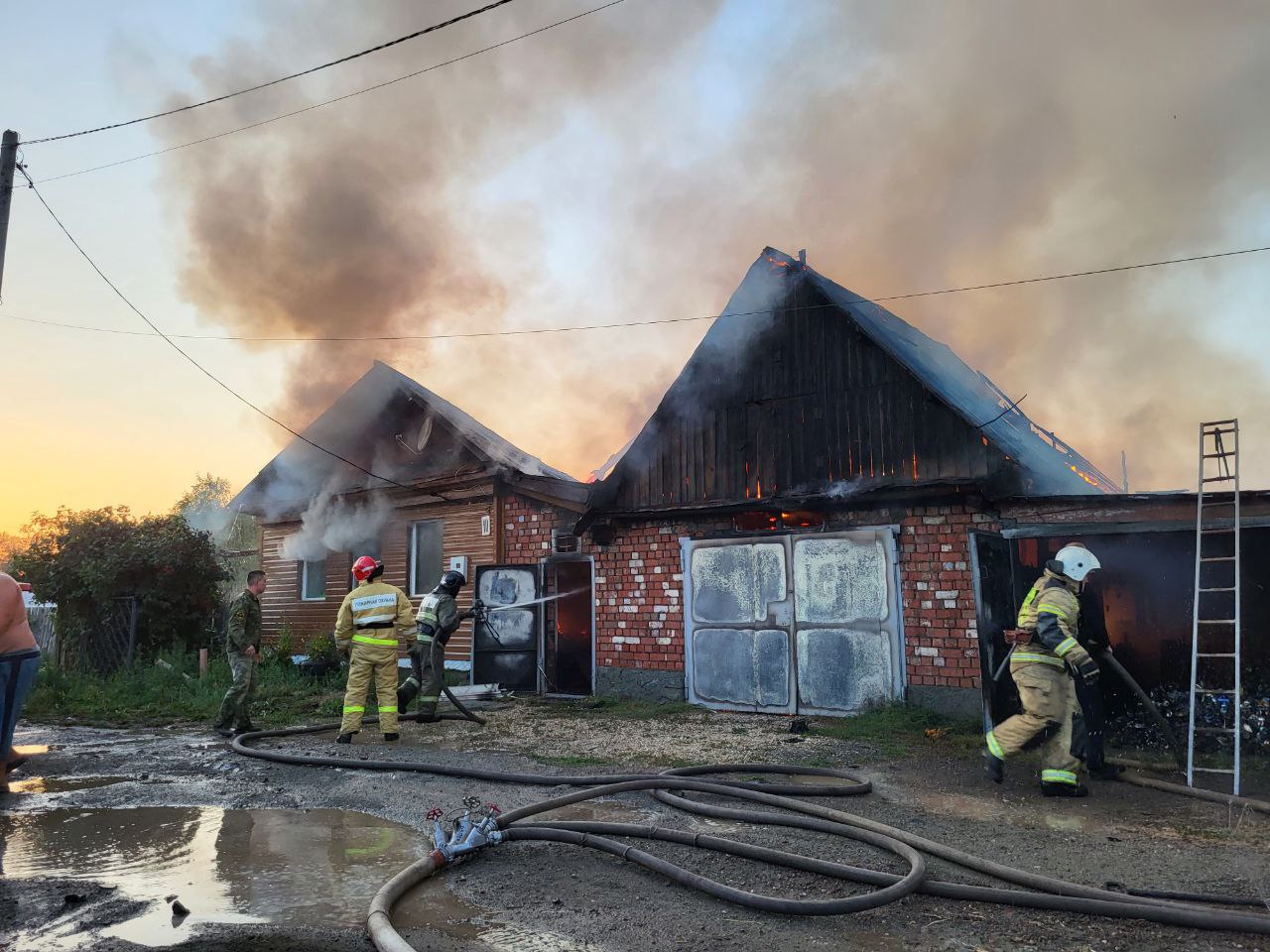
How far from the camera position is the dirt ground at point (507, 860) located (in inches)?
126

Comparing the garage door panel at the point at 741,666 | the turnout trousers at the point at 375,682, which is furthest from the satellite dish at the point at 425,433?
the turnout trousers at the point at 375,682

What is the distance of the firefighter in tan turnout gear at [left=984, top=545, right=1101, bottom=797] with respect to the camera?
5.65 metres

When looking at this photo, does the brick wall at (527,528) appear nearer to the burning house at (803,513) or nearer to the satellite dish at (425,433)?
the burning house at (803,513)

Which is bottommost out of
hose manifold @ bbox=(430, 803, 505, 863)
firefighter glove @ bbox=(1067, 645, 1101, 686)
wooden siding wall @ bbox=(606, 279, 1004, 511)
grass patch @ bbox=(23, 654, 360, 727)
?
grass patch @ bbox=(23, 654, 360, 727)

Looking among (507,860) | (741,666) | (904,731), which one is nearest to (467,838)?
(507,860)

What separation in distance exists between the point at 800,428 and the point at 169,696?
935 cm

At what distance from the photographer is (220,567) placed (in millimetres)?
14438

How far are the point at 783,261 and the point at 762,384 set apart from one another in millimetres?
1691

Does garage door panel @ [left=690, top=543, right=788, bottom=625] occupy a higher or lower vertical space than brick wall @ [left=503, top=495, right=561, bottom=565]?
lower

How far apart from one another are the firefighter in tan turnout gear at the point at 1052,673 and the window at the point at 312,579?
13.3 m

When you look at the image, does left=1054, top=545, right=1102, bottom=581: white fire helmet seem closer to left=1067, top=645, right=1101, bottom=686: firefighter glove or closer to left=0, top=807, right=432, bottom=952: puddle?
left=1067, top=645, right=1101, bottom=686: firefighter glove

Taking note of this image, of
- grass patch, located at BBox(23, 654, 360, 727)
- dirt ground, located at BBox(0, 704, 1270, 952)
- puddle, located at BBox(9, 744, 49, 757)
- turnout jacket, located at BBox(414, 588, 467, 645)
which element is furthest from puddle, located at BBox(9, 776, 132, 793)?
turnout jacket, located at BBox(414, 588, 467, 645)

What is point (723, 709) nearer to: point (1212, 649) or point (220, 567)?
point (1212, 649)

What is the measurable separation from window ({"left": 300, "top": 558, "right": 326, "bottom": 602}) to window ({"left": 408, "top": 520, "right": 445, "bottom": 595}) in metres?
2.75
